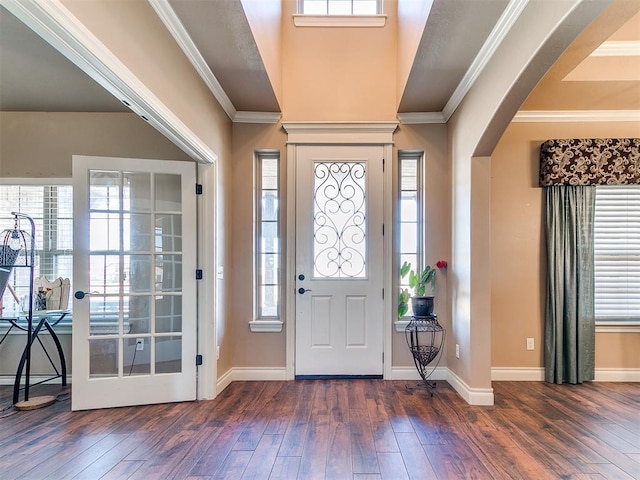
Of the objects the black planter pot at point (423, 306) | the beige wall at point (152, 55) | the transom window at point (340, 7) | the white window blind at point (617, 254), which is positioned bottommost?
the black planter pot at point (423, 306)

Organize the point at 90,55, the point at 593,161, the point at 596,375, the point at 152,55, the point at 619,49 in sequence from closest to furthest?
the point at 90,55 → the point at 152,55 → the point at 619,49 → the point at 593,161 → the point at 596,375

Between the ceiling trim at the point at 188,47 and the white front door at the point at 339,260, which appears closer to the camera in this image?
the ceiling trim at the point at 188,47

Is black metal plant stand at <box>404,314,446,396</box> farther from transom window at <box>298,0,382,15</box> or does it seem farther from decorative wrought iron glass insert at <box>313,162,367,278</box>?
transom window at <box>298,0,382,15</box>

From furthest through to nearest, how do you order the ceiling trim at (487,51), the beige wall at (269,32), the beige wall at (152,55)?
the beige wall at (269,32)
the ceiling trim at (487,51)
the beige wall at (152,55)

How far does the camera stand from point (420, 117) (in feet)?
12.1

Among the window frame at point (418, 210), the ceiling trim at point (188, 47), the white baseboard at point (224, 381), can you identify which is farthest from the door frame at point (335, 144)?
the ceiling trim at point (188, 47)

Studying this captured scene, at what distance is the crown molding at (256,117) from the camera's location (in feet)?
12.0

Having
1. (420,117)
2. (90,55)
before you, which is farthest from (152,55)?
(420,117)

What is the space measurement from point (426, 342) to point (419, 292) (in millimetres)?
560

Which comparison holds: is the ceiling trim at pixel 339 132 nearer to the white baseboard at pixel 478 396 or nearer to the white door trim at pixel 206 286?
the white door trim at pixel 206 286

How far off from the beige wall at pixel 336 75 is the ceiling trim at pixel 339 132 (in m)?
0.08

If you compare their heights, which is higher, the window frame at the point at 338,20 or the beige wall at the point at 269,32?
the window frame at the point at 338,20

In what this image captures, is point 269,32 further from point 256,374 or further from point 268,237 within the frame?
point 256,374

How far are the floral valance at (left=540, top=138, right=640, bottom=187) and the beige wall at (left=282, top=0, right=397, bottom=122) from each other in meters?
1.64
